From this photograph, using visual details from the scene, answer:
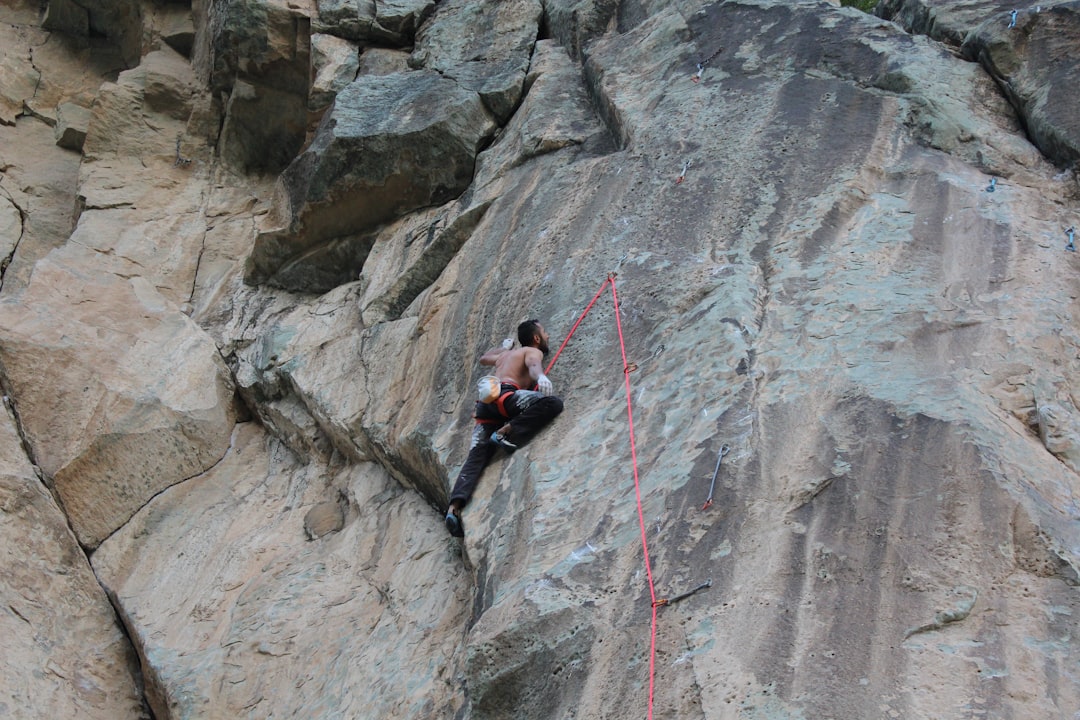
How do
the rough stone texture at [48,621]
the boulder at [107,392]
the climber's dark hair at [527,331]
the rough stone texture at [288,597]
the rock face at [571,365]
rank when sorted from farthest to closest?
the boulder at [107,392] → the rough stone texture at [48,621] → the climber's dark hair at [527,331] → the rough stone texture at [288,597] → the rock face at [571,365]

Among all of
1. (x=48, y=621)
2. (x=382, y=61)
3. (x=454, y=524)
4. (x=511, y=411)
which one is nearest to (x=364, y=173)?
(x=382, y=61)

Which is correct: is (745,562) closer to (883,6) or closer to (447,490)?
(447,490)

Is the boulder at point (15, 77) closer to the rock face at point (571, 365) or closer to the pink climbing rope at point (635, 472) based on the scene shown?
the rock face at point (571, 365)

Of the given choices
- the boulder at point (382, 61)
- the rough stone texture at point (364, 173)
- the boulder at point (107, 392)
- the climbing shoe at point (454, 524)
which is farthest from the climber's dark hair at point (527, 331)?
the boulder at point (382, 61)

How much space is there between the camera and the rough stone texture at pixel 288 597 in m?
6.75

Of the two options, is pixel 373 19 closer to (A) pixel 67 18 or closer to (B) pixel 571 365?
(A) pixel 67 18

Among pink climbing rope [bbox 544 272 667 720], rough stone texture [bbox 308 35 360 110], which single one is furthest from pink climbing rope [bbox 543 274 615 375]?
rough stone texture [bbox 308 35 360 110]

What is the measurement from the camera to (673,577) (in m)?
5.35

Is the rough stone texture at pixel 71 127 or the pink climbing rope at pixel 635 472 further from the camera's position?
the rough stone texture at pixel 71 127

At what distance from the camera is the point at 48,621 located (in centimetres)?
809

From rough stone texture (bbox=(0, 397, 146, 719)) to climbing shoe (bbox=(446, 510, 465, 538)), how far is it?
2979 mm

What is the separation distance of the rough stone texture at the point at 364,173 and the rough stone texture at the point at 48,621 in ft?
10.7

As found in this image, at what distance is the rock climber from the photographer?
22.3ft

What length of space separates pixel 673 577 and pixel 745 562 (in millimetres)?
366
